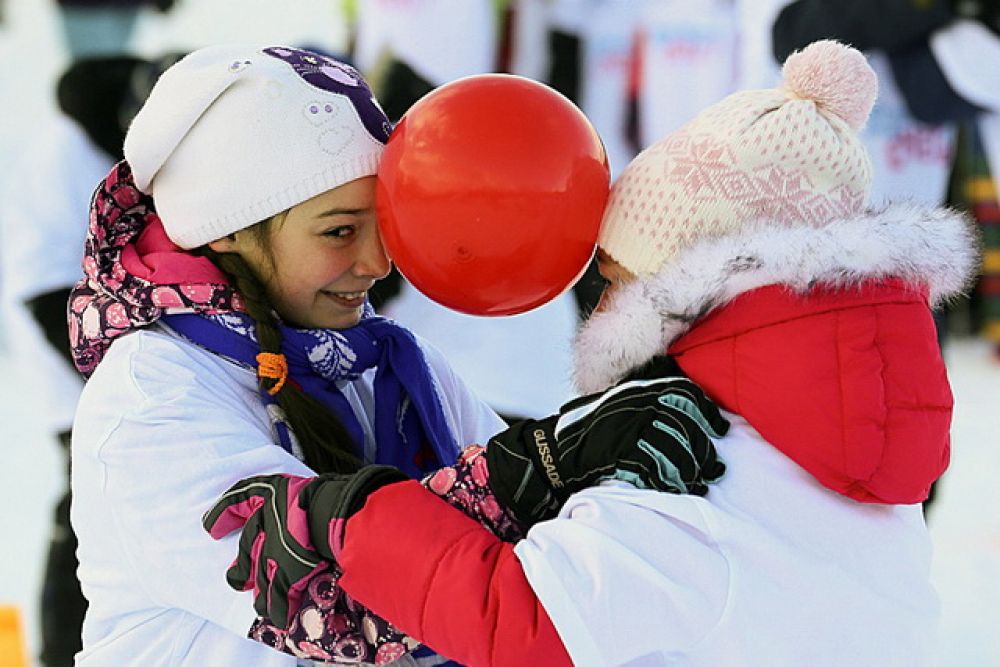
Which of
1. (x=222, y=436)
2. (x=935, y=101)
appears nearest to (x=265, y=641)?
(x=222, y=436)

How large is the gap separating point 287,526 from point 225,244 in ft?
1.62

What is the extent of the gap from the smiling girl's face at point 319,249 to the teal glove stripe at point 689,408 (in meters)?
0.51

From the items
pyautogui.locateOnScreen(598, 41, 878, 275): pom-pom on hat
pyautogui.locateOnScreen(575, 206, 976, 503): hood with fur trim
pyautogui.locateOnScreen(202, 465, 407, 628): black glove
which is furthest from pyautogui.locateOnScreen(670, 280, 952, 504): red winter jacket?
pyautogui.locateOnScreen(202, 465, 407, 628): black glove

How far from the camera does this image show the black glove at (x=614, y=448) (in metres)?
1.20

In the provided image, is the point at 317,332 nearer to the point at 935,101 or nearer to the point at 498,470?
the point at 498,470

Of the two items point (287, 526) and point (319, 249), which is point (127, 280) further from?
point (287, 526)

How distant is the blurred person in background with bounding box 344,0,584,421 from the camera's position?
3.01 meters

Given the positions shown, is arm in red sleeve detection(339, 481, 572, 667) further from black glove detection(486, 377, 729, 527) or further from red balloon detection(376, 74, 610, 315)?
red balloon detection(376, 74, 610, 315)

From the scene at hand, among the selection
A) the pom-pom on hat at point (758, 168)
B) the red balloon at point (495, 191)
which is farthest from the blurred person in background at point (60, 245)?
the pom-pom on hat at point (758, 168)

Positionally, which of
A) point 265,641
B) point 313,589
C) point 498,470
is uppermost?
point 498,470

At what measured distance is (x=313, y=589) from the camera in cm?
129

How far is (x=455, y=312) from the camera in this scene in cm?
281

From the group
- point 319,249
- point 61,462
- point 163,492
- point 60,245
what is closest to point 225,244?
point 319,249

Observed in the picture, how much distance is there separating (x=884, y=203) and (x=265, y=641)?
2.71ft
